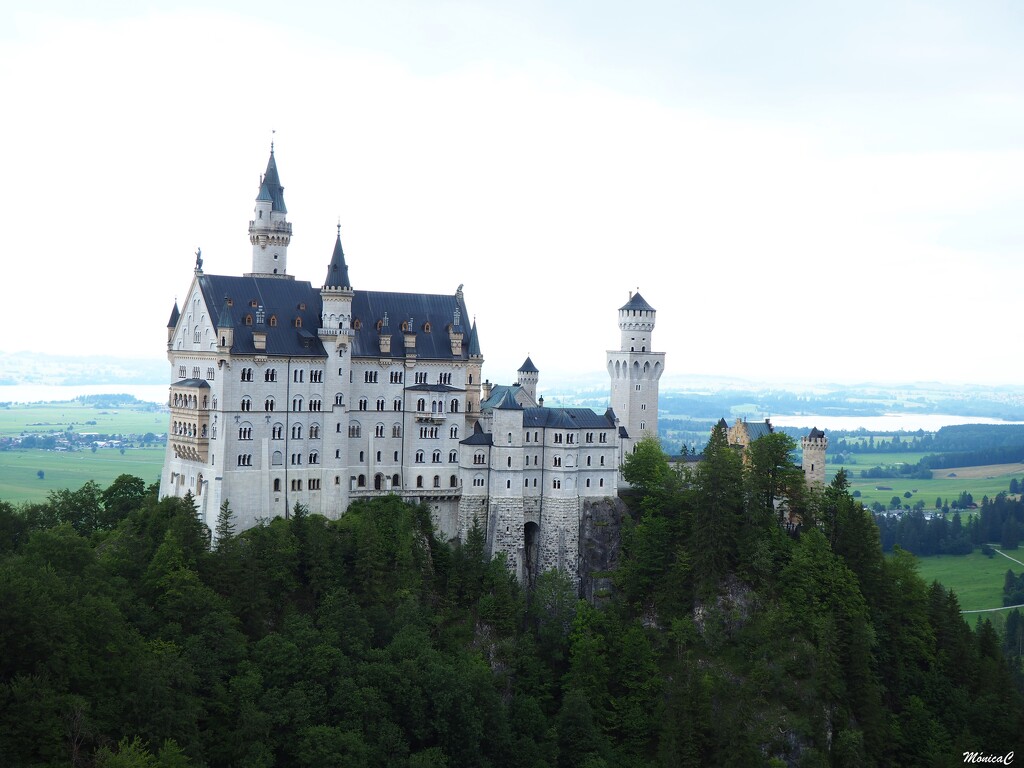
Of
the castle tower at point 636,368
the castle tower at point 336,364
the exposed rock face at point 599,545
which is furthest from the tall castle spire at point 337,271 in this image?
the castle tower at point 636,368

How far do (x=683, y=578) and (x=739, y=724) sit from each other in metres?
12.6

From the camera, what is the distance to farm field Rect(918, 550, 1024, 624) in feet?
552

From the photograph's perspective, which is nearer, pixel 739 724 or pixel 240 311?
pixel 739 724

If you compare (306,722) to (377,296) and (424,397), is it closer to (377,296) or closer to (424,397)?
(424,397)

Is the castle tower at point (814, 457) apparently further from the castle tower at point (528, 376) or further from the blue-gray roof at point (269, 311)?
the blue-gray roof at point (269, 311)

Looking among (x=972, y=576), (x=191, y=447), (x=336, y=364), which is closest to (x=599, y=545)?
(x=336, y=364)

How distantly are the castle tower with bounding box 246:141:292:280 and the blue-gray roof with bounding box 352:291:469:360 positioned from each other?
8.12 m

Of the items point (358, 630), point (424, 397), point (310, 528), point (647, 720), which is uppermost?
point (424, 397)

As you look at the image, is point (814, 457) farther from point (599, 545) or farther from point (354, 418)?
point (354, 418)

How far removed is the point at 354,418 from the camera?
3708 inches

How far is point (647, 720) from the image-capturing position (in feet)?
281

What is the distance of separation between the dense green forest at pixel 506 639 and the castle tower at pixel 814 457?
436 centimetres

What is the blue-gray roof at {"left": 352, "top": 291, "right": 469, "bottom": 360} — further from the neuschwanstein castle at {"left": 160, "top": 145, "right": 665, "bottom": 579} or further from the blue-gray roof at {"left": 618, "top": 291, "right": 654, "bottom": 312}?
the blue-gray roof at {"left": 618, "top": 291, "right": 654, "bottom": 312}

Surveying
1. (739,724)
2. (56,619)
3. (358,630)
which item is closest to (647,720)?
(739,724)
